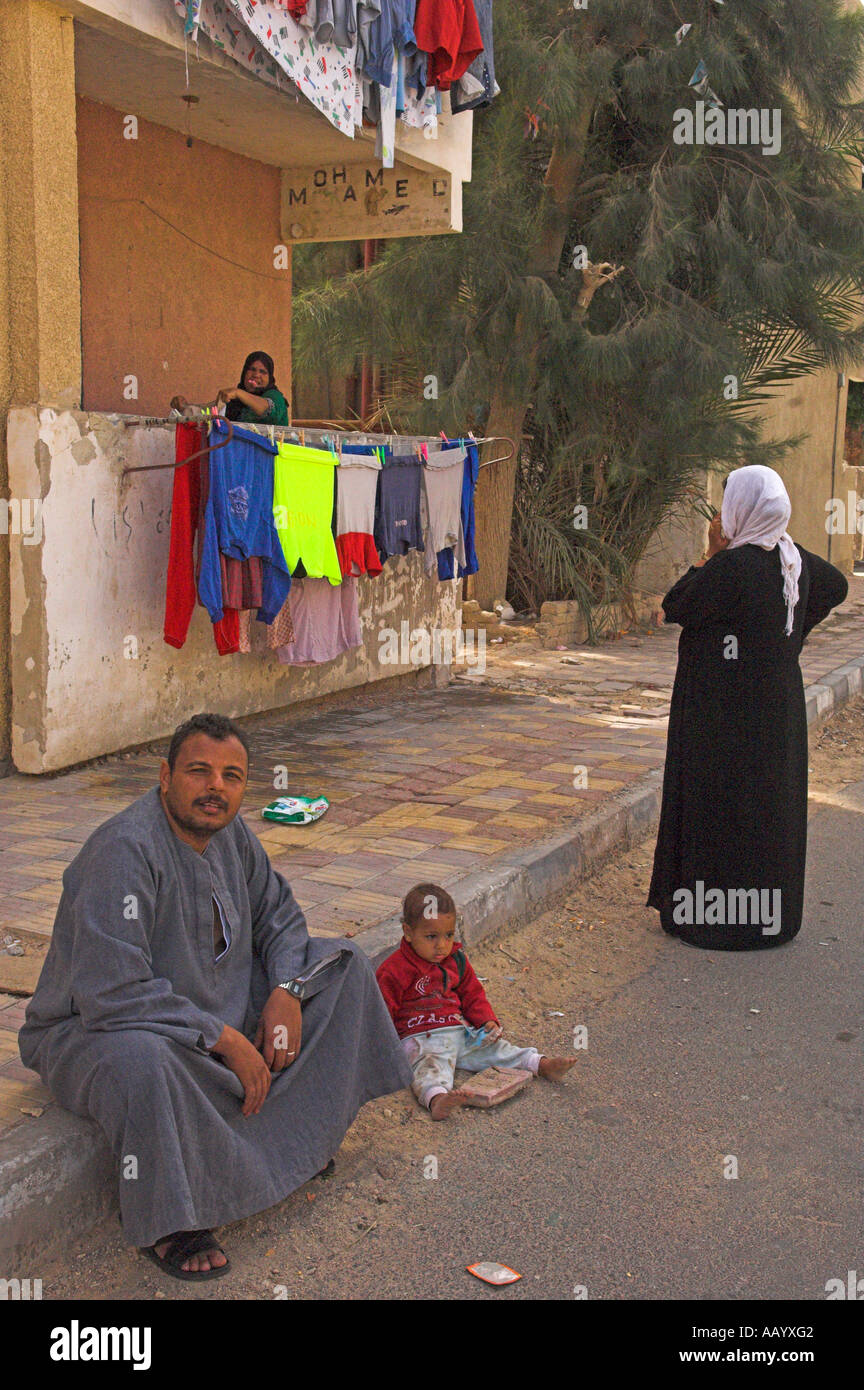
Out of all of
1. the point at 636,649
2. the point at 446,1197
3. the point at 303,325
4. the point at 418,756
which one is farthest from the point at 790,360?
the point at 446,1197

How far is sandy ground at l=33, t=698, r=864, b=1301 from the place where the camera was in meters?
→ 2.92

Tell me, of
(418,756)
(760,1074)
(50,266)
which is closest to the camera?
(760,1074)

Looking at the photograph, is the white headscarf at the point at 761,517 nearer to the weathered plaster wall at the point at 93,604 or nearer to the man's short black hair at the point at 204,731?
the man's short black hair at the point at 204,731

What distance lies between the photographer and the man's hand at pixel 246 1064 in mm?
3061

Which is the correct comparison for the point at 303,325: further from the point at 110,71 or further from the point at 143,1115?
the point at 143,1115

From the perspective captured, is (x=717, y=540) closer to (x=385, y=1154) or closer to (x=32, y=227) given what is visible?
(x=385, y=1154)

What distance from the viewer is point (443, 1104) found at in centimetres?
371

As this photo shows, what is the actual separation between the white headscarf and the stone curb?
1.46m

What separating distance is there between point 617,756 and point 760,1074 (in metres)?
3.83

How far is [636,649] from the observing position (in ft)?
41.2

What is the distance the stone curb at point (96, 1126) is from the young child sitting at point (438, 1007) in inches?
14.9

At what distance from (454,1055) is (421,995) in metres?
0.20

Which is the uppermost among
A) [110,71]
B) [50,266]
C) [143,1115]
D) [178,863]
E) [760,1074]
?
[110,71]
